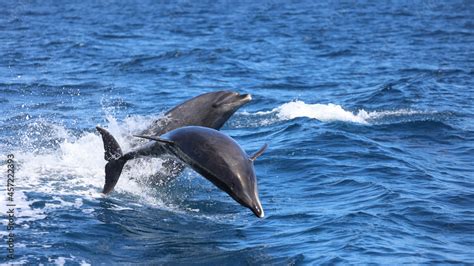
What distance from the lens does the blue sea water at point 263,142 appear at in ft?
38.8

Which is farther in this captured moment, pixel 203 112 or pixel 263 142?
pixel 263 142

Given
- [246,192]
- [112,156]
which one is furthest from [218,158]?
[112,156]

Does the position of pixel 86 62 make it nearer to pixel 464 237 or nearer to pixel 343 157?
pixel 343 157

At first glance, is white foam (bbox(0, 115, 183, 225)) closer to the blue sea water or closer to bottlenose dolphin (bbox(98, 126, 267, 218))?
the blue sea water

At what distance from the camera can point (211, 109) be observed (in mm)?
14789

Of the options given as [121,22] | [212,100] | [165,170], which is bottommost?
[121,22]

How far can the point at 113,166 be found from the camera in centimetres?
1375

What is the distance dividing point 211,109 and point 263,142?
16.3 feet

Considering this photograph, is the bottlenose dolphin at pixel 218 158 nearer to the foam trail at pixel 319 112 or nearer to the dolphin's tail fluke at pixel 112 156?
the dolphin's tail fluke at pixel 112 156

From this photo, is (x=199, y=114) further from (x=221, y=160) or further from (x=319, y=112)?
(x=319, y=112)

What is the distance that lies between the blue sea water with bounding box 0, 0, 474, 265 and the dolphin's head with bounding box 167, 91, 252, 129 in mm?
1156

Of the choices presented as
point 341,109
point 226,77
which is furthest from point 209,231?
point 226,77

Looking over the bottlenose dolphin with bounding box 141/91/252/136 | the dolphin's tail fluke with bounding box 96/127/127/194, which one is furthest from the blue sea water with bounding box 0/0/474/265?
the bottlenose dolphin with bounding box 141/91/252/136

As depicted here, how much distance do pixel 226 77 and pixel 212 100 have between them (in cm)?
1518
